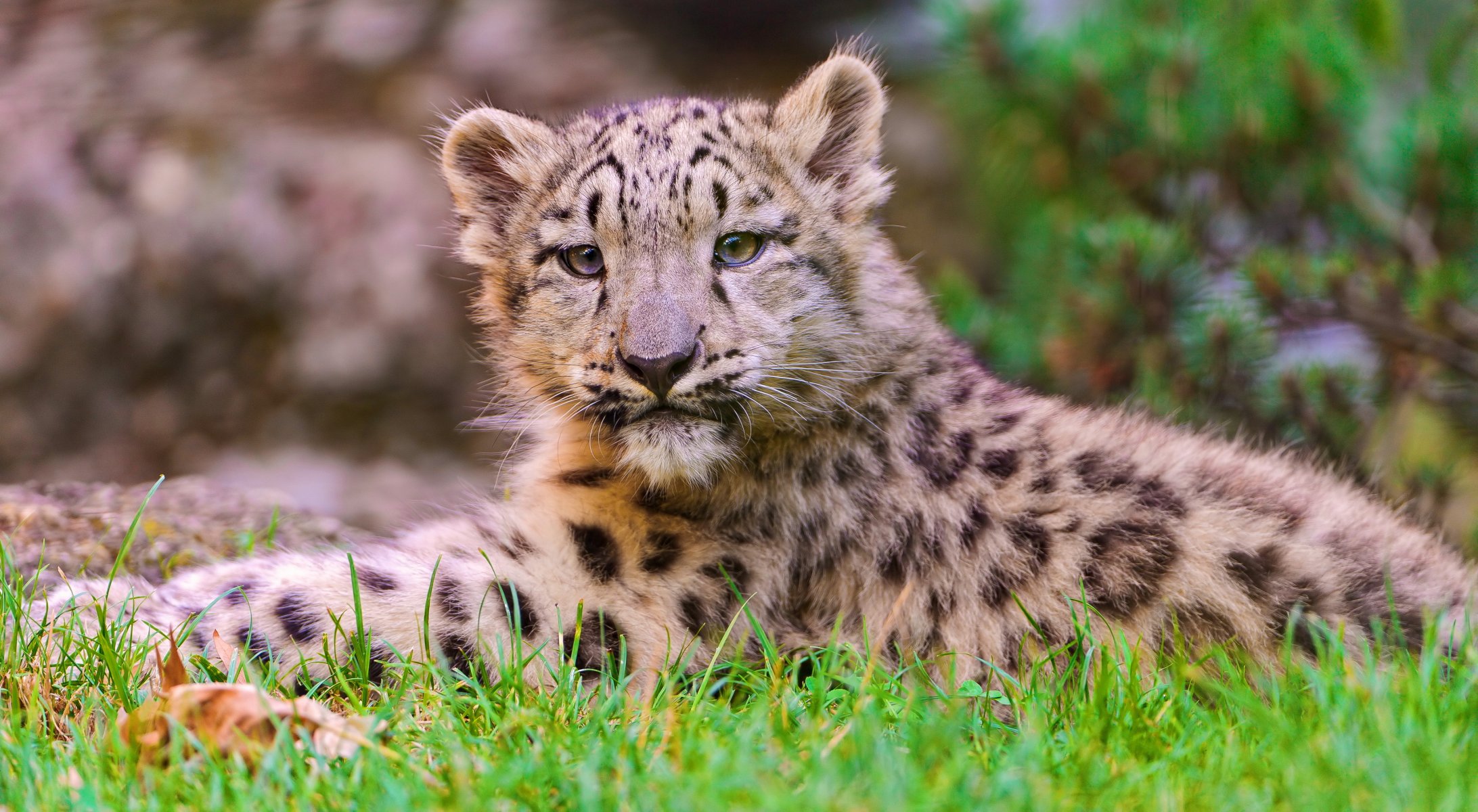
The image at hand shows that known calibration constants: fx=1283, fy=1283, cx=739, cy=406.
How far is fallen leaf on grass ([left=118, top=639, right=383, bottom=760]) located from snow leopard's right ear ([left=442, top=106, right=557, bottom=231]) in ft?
7.98

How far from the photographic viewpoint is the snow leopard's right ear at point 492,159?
511cm

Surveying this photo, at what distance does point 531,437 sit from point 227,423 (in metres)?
6.31

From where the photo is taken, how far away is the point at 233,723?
327cm

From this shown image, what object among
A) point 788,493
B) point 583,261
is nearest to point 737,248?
point 583,261

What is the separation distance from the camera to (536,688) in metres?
4.10

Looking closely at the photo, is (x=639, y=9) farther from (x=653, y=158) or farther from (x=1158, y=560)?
(x=1158, y=560)

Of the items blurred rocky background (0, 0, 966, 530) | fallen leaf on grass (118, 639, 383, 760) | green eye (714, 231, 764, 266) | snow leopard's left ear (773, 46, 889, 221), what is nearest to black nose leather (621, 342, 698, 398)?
green eye (714, 231, 764, 266)

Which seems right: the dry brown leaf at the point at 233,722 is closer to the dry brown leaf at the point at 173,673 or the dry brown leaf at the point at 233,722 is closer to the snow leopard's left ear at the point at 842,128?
the dry brown leaf at the point at 173,673

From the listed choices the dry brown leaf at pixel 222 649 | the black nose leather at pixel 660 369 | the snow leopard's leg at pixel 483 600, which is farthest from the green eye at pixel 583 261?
the dry brown leaf at pixel 222 649

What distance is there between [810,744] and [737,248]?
2.15 meters

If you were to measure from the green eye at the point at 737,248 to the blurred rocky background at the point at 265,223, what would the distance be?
571 centimetres

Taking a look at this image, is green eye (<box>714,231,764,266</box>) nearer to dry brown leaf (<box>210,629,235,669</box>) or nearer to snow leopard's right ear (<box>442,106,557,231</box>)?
snow leopard's right ear (<box>442,106,557,231</box>)

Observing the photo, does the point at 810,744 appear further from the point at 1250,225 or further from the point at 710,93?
the point at 710,93

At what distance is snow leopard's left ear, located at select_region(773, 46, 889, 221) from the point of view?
502 cm
